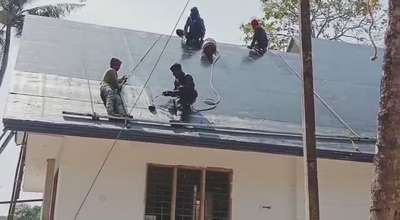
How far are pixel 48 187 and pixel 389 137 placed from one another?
738 cm

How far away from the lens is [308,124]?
651 centimetres

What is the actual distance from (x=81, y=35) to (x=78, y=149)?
431 centimetres

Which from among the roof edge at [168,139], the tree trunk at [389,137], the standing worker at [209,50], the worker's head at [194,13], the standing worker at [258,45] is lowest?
the tree trunk at [389,137]

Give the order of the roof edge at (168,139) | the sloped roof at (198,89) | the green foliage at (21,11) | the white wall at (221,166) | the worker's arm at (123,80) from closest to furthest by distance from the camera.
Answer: the roof edge at (168,139) < the sloped roof at (198,89) < the white wall at (221,166) < the worker's arm at (123,80) < the green foliage at (21,11)

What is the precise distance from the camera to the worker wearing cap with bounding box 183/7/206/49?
1351cm

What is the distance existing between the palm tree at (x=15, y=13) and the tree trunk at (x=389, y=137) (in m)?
23.2

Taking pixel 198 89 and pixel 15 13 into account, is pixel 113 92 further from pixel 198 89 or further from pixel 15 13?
pixel 15 13

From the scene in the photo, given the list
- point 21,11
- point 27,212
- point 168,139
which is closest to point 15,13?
point 21,11

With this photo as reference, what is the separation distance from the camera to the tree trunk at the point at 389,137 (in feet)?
15.3

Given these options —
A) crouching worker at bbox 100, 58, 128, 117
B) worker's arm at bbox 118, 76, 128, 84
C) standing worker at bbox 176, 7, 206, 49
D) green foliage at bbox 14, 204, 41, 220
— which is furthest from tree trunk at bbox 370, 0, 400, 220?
green foliage at bbox 14, 204, 41, 220

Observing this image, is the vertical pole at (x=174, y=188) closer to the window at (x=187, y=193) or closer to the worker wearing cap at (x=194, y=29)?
the window at (x=187, y=193)

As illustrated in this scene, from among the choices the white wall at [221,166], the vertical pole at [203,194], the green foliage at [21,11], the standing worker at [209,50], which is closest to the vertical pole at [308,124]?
the white wall at [221,166]

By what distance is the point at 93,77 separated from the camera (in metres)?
10.7

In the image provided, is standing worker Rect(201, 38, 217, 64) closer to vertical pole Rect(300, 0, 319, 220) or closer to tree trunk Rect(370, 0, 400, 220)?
vertical pole Rect(300, 0, 319, 220)
